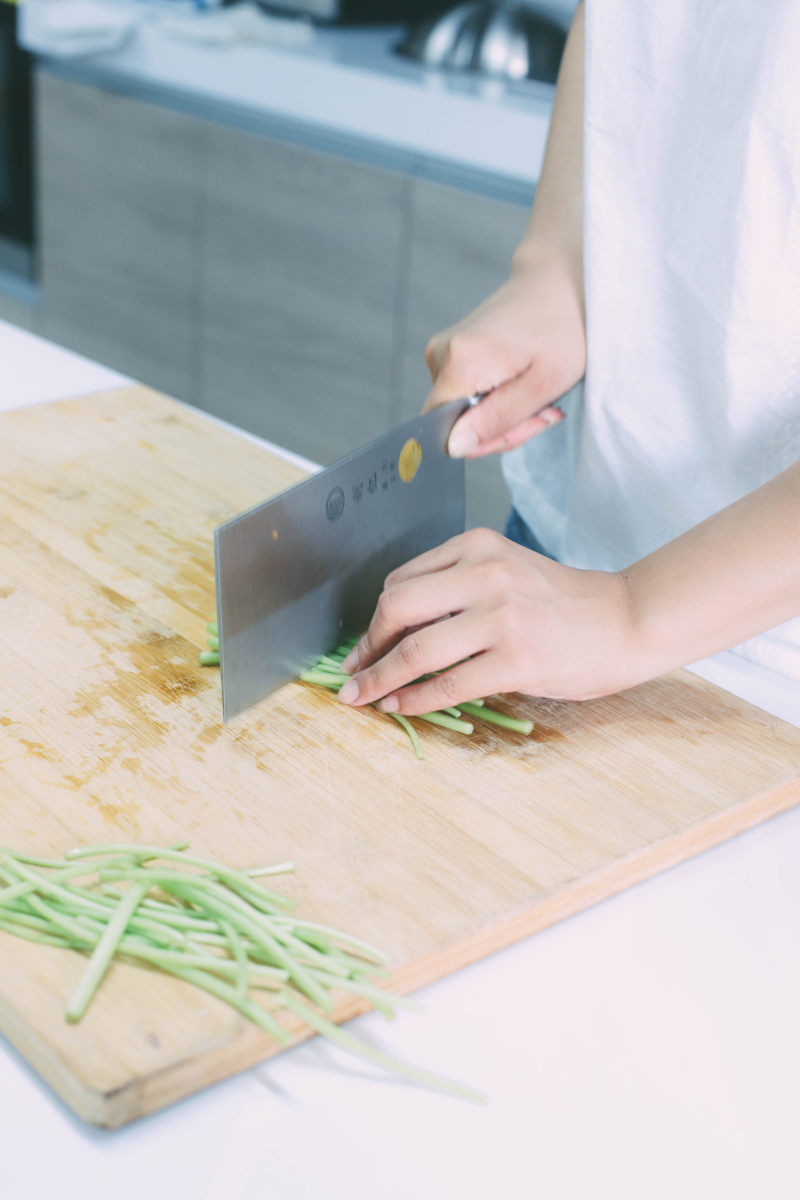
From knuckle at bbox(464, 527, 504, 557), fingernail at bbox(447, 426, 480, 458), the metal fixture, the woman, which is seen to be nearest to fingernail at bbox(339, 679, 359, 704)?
the woman

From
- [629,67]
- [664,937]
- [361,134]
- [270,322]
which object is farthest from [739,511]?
[270,322]

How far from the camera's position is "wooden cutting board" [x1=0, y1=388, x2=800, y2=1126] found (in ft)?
1.93

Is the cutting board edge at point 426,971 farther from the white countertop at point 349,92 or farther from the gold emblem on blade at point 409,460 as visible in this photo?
the white countertop at point 349,92

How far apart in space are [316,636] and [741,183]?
0.44 meters

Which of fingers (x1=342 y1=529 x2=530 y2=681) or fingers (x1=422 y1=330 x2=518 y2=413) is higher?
fingers (x1=422 y1=330 x2=518 y2=413)

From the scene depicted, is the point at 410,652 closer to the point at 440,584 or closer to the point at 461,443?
the point at 440,584

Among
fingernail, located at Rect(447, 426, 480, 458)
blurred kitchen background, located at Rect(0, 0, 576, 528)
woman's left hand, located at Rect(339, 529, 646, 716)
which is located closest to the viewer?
woman's left hand, located at Rect(339, 529, 646, 716)

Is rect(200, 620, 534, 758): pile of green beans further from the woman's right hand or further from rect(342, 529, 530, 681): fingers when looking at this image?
the woman's right hand

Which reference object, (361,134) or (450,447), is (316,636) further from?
(361,134)

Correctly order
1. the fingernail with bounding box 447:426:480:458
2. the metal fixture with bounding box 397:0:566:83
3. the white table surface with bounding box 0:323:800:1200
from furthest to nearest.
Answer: the metal fixture with bounding box 397:0:566:83
the fingernail with bounding box 447:426:480:458
the white table surface with bounding box 0:323:800:1200

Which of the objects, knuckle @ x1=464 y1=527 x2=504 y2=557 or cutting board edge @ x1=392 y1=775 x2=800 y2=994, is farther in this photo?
knuckle @ x1=464 y1=527 x2=504 y2=557

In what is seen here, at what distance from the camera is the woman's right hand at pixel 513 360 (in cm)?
102

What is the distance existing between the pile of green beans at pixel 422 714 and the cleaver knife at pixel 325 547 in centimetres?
1

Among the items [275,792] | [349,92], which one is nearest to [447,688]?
[275,792]
